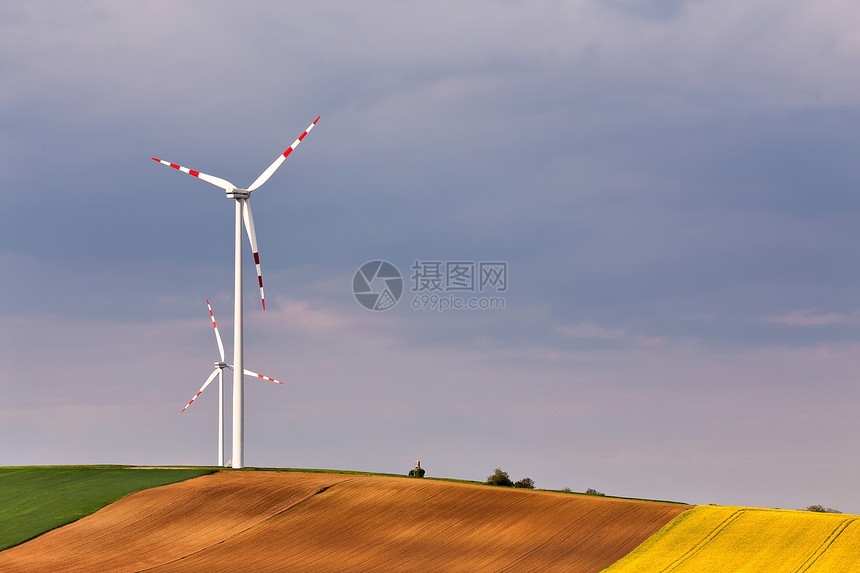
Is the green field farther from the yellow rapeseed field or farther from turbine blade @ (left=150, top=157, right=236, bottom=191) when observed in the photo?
the yellow rapeseed field

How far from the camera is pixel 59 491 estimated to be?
6188 cm

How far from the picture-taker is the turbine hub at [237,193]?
211 ft

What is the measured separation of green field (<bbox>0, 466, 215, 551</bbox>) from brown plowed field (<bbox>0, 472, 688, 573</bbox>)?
79.0 inches

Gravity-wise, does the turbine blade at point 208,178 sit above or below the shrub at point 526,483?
above

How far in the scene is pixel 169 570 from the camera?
4116 centimetres

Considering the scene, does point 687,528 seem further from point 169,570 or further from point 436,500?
point 169,570

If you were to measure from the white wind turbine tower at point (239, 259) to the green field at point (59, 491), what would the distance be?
3815 millimetres

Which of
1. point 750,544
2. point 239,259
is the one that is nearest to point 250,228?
point 239,259

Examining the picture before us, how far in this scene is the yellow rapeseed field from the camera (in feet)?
132

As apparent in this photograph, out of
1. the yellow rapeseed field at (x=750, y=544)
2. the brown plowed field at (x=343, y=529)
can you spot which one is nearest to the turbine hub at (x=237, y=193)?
the brown plowed field at (x=343, y=529)

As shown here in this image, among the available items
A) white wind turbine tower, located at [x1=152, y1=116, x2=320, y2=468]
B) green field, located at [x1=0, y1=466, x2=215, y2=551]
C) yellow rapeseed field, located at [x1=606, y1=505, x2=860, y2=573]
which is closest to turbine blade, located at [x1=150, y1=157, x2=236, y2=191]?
white wind turbine tower, located at [x1=152, y1=116, x2=320, y2=468]

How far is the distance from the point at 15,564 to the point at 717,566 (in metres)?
34.8

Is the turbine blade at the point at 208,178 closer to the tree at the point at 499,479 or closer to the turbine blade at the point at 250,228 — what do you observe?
the turbine blade at the point at 250,228

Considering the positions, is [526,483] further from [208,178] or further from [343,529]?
[208,178]
